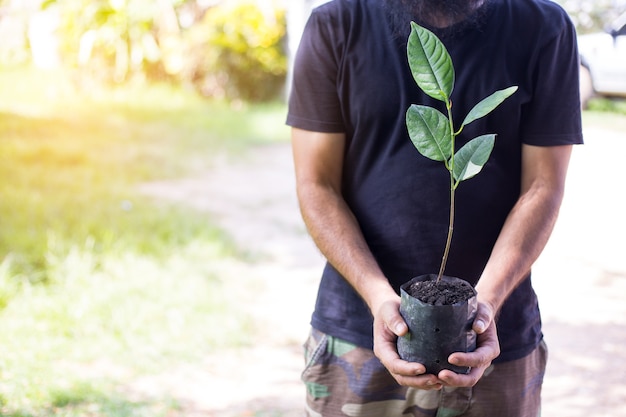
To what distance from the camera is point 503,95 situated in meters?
1.08

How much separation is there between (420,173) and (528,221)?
209 millimetres

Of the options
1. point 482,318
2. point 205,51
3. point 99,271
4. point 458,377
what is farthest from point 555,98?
point 205,51

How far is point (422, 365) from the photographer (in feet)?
3.70

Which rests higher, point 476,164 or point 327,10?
point 327,10

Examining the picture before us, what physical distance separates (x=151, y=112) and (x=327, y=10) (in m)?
7.44

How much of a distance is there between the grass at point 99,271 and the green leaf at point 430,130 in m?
2.03

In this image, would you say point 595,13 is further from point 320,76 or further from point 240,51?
point 240,51

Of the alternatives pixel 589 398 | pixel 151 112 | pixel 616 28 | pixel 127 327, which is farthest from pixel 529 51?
pixel 151 112

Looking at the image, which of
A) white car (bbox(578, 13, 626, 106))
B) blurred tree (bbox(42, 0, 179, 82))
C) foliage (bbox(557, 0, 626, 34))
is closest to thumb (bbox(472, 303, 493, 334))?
white car (bbox(578, 13, 626, 106))

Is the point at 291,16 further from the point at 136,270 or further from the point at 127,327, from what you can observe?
the point at 127,327

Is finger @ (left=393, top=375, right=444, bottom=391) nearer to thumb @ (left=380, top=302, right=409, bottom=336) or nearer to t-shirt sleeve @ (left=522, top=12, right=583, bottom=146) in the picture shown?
thumb @ (left=380, top=302, right=409, bottom=336)

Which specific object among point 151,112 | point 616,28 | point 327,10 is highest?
point 327,10

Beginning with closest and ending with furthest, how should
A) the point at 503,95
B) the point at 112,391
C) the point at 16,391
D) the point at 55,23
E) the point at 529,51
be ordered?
the point at 503,95
the point at 529,51
the point at 16,391
the point at 112,391
the point at 55,23

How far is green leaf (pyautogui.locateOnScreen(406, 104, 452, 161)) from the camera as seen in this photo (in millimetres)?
1130
